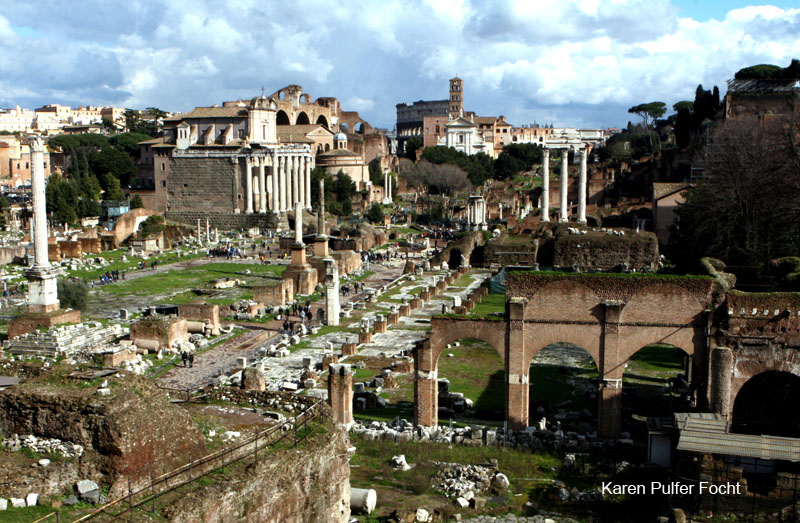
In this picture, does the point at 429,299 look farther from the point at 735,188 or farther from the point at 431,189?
the point at 431,189

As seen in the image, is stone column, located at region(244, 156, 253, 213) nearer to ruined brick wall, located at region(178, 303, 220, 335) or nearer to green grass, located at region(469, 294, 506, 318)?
green grass, located at region(469, 294, 506, 318)

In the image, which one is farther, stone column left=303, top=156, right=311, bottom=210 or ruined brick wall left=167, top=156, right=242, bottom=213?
stone column left=303, top=156, right=311, bottom=210

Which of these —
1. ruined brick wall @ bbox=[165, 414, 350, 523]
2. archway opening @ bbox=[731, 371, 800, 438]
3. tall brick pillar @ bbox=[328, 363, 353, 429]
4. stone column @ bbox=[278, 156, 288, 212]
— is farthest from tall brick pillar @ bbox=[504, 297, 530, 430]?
stone column @ bbox=[278, 156, 288, 212]

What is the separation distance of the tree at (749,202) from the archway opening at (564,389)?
891 centimetres

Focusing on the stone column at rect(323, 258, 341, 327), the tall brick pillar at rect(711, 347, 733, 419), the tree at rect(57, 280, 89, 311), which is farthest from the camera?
the tree at rect(57, 280, 89, 311)

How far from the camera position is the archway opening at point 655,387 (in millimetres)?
19562

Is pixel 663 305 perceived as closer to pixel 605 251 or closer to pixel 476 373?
pixel 476 373

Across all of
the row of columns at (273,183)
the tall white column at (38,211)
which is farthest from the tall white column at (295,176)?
the tall white column at (38,211)

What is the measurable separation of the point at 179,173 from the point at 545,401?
6003 centimetres

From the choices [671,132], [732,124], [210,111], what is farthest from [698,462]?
[671,132]

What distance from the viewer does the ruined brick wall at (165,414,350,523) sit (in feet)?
32.8

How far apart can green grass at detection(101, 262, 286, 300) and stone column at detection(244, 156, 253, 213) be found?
2128cm

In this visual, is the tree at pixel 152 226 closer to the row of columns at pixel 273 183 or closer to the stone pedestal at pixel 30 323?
the row of columns at pixel 273 183

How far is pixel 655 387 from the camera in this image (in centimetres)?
2234
